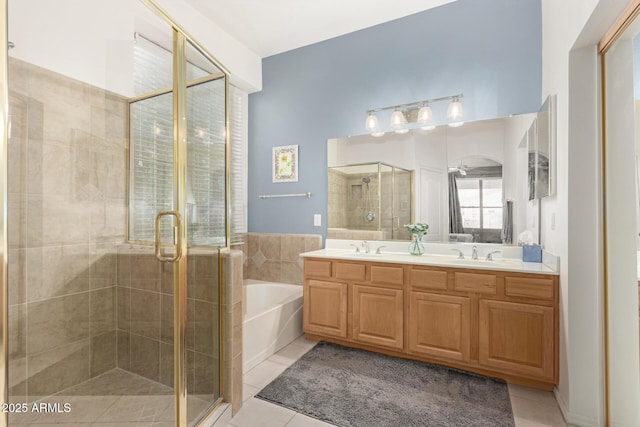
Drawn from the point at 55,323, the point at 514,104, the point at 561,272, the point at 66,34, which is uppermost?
the point at 66,34

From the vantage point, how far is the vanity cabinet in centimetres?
204

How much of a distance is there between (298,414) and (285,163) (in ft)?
8.00

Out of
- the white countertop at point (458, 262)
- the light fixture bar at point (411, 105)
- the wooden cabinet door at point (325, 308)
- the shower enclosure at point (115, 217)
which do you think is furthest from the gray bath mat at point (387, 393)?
the light fixture bar at point (411, 105)

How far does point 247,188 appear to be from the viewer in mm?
3812

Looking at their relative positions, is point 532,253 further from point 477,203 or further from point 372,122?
point 372,122

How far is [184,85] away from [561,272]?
2399mm

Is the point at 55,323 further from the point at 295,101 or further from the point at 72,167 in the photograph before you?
the point at 295,101

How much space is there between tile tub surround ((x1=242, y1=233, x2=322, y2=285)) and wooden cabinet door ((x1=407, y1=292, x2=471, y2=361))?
4.16 ft

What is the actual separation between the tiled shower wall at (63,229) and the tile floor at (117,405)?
9 cm

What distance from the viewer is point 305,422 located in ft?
5.80

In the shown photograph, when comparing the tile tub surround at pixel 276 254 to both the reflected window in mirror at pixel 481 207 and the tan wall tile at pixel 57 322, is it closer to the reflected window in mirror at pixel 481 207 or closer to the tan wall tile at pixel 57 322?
the reflected window in mirror at pixel 481 207

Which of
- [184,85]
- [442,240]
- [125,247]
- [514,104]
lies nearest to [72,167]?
[125,247]

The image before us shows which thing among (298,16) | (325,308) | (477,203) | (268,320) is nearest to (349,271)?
(325,308)

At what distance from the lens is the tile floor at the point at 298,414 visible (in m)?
1.76
